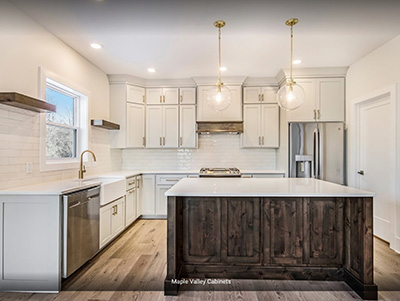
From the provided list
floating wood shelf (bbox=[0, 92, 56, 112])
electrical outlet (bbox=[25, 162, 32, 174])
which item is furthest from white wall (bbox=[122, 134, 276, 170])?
floating wood shelf (bbox=[0, 92, 56, 112])

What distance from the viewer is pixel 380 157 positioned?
334 centimetres

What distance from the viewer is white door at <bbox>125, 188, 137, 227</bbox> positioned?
3674mm

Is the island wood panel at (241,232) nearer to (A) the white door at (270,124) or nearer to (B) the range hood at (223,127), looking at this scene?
(B) the range hood at (223,127)

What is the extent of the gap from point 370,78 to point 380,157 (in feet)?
3.84

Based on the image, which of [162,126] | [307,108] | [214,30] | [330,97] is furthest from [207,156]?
[214,30]

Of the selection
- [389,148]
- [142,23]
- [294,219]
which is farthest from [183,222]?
[389,148]

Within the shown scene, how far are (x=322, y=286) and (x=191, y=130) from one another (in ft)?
10.4

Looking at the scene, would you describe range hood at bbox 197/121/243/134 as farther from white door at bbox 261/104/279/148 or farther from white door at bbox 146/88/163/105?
white door at bbox 146/88/163/105

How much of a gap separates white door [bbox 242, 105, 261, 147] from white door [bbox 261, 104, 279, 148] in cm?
9

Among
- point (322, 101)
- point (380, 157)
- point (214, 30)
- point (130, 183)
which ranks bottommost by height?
point (130, 183)

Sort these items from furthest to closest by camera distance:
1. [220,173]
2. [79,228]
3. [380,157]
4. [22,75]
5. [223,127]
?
[223,127]
[220,173]
[380,157]
[22,75]
[79,228]

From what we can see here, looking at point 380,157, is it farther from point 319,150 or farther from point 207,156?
point 207,156

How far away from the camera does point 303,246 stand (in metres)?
2.24

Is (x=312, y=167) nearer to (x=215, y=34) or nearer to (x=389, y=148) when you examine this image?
(x=389, y=148)
